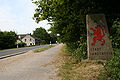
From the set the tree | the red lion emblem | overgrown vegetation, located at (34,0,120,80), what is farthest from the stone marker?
the tree

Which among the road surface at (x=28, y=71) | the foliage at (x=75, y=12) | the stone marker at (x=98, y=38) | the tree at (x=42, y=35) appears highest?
the tree at (x=42, y=35)

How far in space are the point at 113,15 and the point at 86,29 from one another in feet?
5.30

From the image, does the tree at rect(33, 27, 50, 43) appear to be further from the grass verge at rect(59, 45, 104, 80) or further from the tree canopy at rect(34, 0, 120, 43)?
the grass verge at rect(59, 45, 104, 80)

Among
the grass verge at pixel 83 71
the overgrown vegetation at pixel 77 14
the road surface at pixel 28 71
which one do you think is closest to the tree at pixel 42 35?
the road surface at pixel 28 71

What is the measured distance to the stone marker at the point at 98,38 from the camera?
252 inches

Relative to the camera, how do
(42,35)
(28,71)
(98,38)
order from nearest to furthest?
(28,71), (98,38), (42,35)

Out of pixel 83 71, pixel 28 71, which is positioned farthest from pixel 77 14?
pixel 28 71

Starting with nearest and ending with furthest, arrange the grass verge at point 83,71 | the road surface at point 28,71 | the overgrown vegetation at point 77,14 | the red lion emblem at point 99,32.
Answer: the grass verge at point 83,71 < the road surface at point 28,71 < the overgrown vegetation at point 77,14 < the red lion emblem at point 99,32

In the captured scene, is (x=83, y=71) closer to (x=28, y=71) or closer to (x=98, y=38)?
(x=98, y=38)

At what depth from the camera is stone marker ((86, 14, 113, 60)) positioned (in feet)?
21.0

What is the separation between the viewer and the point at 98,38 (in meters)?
6.59

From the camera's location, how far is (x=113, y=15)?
20.8ft

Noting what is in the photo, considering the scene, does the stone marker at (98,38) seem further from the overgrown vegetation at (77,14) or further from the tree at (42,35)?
the tree at (42,35)

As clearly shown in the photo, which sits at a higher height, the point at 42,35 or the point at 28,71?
the point at 42,35
